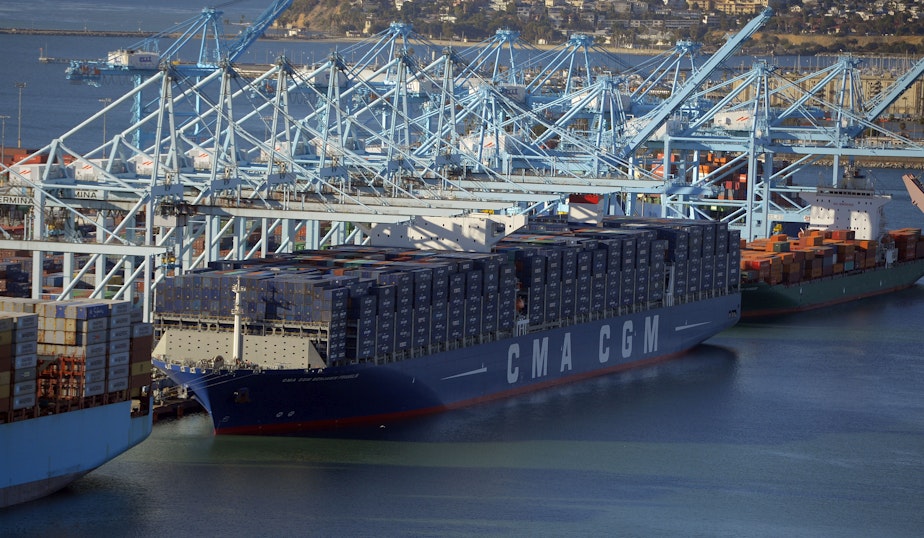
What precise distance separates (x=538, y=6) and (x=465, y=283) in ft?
395

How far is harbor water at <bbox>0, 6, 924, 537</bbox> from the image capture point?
28.8 meters

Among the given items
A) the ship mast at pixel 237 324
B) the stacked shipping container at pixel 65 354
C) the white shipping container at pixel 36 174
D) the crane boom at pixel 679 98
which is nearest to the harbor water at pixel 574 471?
the ship mast at pixel 237 324

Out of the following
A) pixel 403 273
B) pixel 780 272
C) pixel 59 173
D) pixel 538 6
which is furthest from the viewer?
pixel 538 6

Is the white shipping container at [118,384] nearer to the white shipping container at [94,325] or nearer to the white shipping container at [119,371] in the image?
the white shipping container at [119,371]

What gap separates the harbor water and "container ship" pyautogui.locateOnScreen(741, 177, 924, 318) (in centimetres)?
1025

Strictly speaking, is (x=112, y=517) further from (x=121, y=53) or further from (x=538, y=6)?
(x=538, y=6)

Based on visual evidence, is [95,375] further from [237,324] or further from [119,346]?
[237,324]

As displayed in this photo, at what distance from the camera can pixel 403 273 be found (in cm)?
3469

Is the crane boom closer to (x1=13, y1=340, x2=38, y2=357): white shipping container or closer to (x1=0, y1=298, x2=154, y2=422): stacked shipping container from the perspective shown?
(x1=0, y1=298, x2=154, y2=422): stacked shipping container

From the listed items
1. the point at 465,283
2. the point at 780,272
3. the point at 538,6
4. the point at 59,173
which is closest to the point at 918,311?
the point at 780,272

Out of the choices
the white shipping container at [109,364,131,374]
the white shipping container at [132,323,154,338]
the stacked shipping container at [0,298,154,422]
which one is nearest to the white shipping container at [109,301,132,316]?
the stacked shipping container at [0,298,154,422]

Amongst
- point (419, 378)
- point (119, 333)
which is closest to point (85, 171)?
point (419, 378)

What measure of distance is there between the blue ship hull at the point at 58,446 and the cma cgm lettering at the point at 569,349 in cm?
1028

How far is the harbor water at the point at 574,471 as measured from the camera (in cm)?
2883
